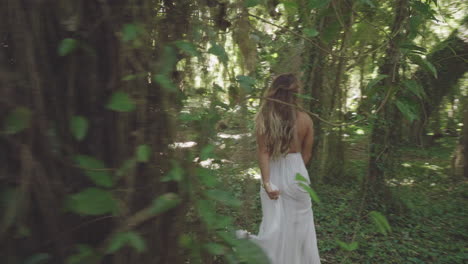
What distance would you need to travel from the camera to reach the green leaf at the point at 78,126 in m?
0.94

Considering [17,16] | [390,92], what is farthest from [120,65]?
[390,92]

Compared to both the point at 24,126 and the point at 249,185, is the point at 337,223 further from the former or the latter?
the point at 24,126

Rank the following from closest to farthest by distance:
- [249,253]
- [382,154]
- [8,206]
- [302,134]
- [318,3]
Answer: [8,206]
[249,253]
[318,3]
[302,134]
[382,154]

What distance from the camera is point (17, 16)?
91 cm

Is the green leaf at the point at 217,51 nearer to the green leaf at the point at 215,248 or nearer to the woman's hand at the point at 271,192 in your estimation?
the green leaf at the point at 215,248

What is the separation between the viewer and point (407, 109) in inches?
64.2

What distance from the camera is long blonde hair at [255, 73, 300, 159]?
314 cm

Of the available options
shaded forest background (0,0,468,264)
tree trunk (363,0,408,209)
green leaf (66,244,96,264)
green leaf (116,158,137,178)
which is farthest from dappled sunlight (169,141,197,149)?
tree trunk (363,0,408,209)

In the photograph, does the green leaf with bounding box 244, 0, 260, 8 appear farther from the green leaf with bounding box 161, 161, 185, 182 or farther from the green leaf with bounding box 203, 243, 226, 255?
the green leaf with bounding box 203, 243, 226, 255

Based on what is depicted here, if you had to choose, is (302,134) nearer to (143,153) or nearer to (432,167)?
(143,153)

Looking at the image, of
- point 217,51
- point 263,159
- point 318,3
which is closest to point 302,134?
point 263,159

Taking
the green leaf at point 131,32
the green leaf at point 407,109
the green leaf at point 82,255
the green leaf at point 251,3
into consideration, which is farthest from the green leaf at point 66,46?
the green leaf at point 407,109

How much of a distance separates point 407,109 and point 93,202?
1.36 metres

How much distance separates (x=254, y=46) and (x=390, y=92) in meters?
0.72
